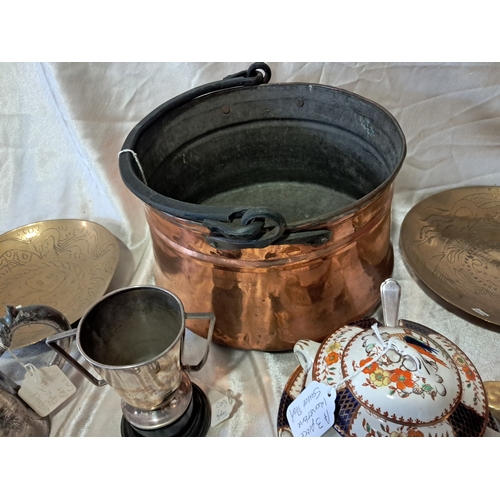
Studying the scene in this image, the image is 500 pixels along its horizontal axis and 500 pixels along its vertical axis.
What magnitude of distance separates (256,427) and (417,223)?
1.92ft

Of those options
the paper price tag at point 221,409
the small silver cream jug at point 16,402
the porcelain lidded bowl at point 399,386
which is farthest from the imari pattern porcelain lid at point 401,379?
the small silver cream jug at point 16,402

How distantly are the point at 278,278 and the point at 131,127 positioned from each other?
65cm

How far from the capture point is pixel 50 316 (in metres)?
0.85

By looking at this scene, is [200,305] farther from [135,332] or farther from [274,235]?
[274,235]

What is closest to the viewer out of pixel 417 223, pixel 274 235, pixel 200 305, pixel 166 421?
pixel 274 235

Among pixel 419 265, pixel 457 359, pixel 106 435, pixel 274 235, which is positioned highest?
pixel 274 235

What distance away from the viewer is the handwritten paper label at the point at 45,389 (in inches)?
31.5

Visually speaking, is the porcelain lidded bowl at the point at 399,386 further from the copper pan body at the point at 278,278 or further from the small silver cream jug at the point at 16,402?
the small silver cream jug at the point at 16,402

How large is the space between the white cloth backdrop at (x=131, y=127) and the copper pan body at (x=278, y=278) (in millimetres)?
152

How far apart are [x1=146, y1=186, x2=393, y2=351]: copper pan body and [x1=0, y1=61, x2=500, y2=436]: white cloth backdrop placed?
15 centimetres

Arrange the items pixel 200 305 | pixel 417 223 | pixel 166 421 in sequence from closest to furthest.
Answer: pixel 166 421
pixel 200 305
pixel 417 223

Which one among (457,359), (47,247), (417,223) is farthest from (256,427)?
(47,247)

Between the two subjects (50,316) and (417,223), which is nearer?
(50,316)

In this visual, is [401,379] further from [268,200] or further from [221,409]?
[268,200]
